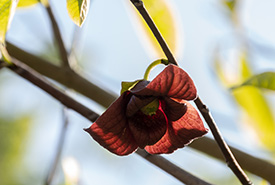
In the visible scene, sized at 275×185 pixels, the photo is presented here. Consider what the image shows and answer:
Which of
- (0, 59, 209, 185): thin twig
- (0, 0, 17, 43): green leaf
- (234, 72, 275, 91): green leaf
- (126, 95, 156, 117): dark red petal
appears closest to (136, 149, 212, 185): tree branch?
(0, 59, 209, 185): thin twig

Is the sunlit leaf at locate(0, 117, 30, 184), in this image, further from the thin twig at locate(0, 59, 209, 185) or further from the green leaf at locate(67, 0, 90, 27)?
the green leaf at locate(67, 0, 90, 27)

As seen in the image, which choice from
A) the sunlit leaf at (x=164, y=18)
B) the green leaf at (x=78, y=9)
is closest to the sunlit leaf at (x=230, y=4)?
the sunlit leaf at (x=164, y=18)

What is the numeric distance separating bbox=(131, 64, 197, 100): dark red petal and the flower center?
0.14ft

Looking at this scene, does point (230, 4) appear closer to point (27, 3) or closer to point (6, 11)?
point (27, 3)

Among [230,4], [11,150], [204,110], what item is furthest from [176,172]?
[11,150]

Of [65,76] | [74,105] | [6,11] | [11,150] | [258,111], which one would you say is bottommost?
[11,150]

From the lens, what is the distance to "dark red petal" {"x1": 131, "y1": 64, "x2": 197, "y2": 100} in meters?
0.72

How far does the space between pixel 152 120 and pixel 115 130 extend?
90 millimetres

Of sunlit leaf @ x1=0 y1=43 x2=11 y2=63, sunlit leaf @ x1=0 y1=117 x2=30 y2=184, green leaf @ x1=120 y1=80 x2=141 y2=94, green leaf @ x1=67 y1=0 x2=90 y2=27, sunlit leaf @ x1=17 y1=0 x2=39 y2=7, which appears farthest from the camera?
sunlit leaf @ x1=0 y1=117 x2=30 y2=184

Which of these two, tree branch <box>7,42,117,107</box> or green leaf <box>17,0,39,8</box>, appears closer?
green leaf <box>17,0,39,8</box>

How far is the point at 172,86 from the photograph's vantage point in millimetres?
758

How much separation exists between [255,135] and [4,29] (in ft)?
3.66

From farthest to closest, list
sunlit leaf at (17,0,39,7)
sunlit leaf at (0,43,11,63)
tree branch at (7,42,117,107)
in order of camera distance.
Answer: tree branch at (7,42,117,107), sunlit leaf at (17,0,39,7), sunlit leaf at (0,43,11,63)

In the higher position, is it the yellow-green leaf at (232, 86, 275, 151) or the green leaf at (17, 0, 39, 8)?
the green leaf at (17, 0, 39, 8)
